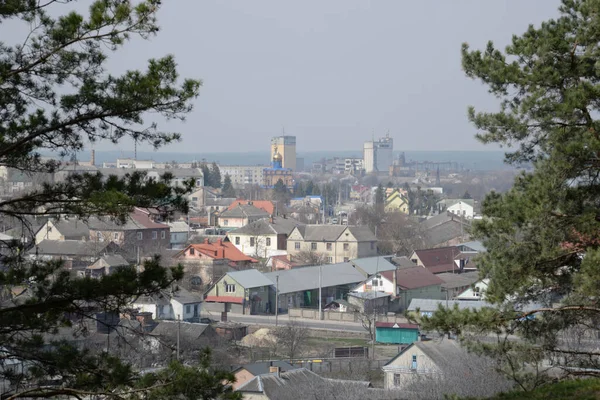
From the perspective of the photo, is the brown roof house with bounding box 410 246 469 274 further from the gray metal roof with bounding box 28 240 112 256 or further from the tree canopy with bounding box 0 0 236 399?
the tree canopy with bounding box 0 0 236 399

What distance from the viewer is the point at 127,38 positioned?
7148mm

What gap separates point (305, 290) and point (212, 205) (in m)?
43.9

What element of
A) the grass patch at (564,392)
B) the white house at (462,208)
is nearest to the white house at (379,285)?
the grass patch at (564,392)

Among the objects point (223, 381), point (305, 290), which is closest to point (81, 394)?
point (223, 381)

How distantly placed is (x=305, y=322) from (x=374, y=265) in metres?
8.97

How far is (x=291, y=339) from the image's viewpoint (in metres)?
25.7

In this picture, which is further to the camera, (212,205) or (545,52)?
(212,205)

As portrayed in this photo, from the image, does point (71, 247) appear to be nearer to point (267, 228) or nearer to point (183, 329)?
point (267, 228)

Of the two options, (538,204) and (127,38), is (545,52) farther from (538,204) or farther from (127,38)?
(127,38)

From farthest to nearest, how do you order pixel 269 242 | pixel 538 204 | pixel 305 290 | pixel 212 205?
pixel 212 205, pixel 269 242, pixel 305 290, pixel 538 204

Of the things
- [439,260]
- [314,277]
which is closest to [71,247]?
[314,277]

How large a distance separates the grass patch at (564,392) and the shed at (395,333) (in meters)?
16.9

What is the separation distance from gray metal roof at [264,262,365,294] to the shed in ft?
23.2

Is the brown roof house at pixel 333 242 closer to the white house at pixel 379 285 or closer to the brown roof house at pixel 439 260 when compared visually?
the brown roof house at pixel 439 260
